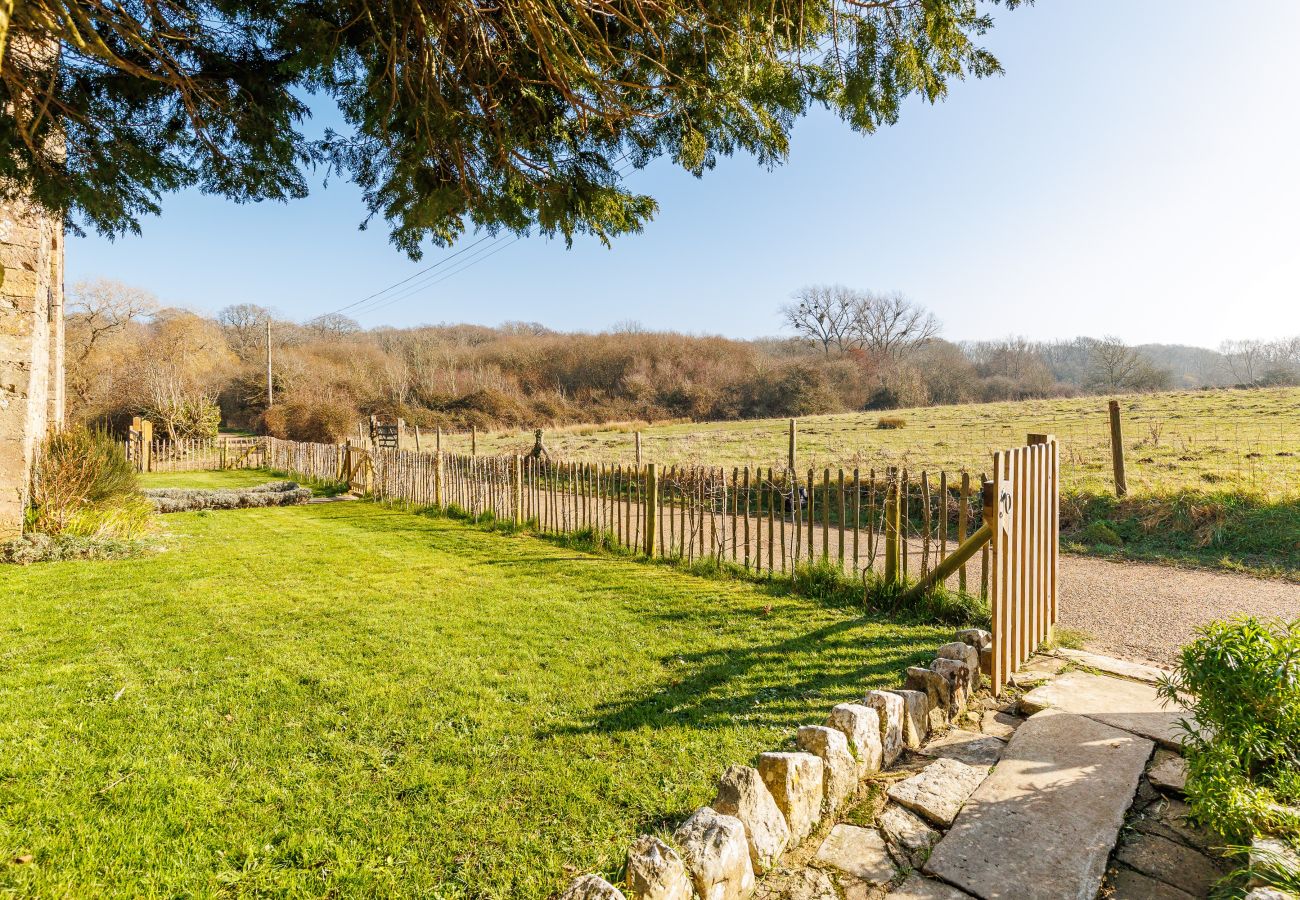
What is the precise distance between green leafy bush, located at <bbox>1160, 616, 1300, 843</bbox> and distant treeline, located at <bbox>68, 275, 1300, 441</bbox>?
3146 centimetres

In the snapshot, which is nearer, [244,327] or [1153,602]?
[1153,602]

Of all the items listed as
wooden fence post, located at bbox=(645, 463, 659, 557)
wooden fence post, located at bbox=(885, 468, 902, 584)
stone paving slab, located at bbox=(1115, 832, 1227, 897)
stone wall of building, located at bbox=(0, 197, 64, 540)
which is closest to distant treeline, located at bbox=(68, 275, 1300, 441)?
stone wall of building, located at bbox=(0, 197, 64, 540)

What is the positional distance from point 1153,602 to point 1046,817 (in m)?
5.16

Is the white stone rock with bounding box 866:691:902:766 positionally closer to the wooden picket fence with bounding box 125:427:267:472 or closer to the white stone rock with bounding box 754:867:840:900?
the white stone rock with bounding box 754:867:840:900

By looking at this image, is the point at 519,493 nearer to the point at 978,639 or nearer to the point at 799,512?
the point at 799,512

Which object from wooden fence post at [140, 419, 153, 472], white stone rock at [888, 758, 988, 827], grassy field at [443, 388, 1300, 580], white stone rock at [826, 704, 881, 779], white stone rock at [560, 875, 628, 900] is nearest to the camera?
white stone rock at [560, 875, 628, 900]

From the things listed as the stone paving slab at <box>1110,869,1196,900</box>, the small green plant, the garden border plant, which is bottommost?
the small green plant

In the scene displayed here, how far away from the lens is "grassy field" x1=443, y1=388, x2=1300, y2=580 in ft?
28.2

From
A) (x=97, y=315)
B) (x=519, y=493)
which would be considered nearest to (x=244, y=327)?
(x=97, y=315)

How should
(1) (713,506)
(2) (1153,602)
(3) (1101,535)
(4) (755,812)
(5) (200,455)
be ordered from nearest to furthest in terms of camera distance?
1. (4) (755,812)
2. (2) (1153,602)
3. (1) (713,506)
4. (3) (1101,535)
5. (5) (200,455)

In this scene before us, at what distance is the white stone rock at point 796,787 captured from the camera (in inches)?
94.0

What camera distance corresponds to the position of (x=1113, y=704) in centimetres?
346

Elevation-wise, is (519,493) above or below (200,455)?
below

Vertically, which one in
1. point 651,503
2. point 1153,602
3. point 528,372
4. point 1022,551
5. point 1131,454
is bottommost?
point 1153,602
